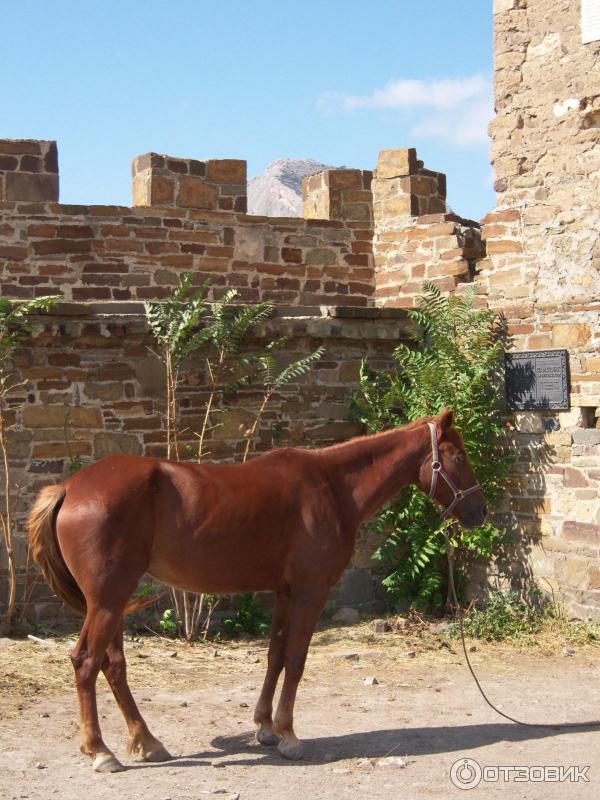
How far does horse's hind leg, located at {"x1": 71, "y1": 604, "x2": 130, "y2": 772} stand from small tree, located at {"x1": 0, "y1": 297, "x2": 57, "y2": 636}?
3.07 metres

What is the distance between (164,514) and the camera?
544 cm

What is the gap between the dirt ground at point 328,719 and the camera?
5.11 meters

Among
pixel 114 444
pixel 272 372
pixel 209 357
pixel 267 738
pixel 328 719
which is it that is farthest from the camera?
pixel 272 372

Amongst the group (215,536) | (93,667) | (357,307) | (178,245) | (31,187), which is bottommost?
(93,667)

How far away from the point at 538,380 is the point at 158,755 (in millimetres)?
4700

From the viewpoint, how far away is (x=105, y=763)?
522 centimetres

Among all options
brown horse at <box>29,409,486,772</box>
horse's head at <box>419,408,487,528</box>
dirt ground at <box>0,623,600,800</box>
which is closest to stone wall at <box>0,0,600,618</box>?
dirt ground at <box>0,623,600,800</box>

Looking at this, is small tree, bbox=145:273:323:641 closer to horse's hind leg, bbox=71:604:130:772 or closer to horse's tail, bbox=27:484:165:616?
horse's tail, bbox=27:484:165:616

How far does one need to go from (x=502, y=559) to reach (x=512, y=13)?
4726 millimetres

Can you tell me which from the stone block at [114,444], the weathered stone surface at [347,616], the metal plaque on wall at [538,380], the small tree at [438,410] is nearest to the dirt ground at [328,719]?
the weathered stone surface at [347,616]

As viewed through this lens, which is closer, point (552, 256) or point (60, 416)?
point (60, 416)

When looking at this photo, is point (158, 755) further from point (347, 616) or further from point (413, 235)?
point (413, 235)

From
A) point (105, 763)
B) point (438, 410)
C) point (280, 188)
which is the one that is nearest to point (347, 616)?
point (438, 410)

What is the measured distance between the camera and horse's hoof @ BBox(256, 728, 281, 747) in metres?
5.71
